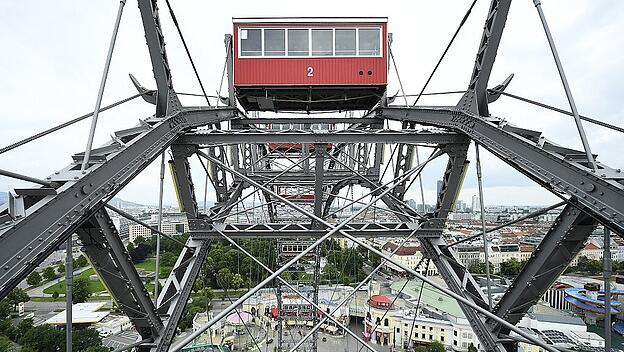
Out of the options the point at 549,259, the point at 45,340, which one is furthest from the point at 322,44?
the point at 45,340

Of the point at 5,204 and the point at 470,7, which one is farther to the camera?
the point at 470,7

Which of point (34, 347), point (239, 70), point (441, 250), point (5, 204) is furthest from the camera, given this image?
point (34, 347)

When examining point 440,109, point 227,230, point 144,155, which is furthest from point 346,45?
point 144,155

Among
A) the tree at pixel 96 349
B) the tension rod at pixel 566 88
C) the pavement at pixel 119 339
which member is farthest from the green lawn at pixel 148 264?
the tension rod at pixel 566 88

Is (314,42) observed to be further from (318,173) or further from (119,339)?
(119,339)

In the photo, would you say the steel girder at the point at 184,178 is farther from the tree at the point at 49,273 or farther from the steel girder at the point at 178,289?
the tree at the point at 49,273

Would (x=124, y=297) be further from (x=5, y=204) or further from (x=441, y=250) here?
(x=441, y=250)
